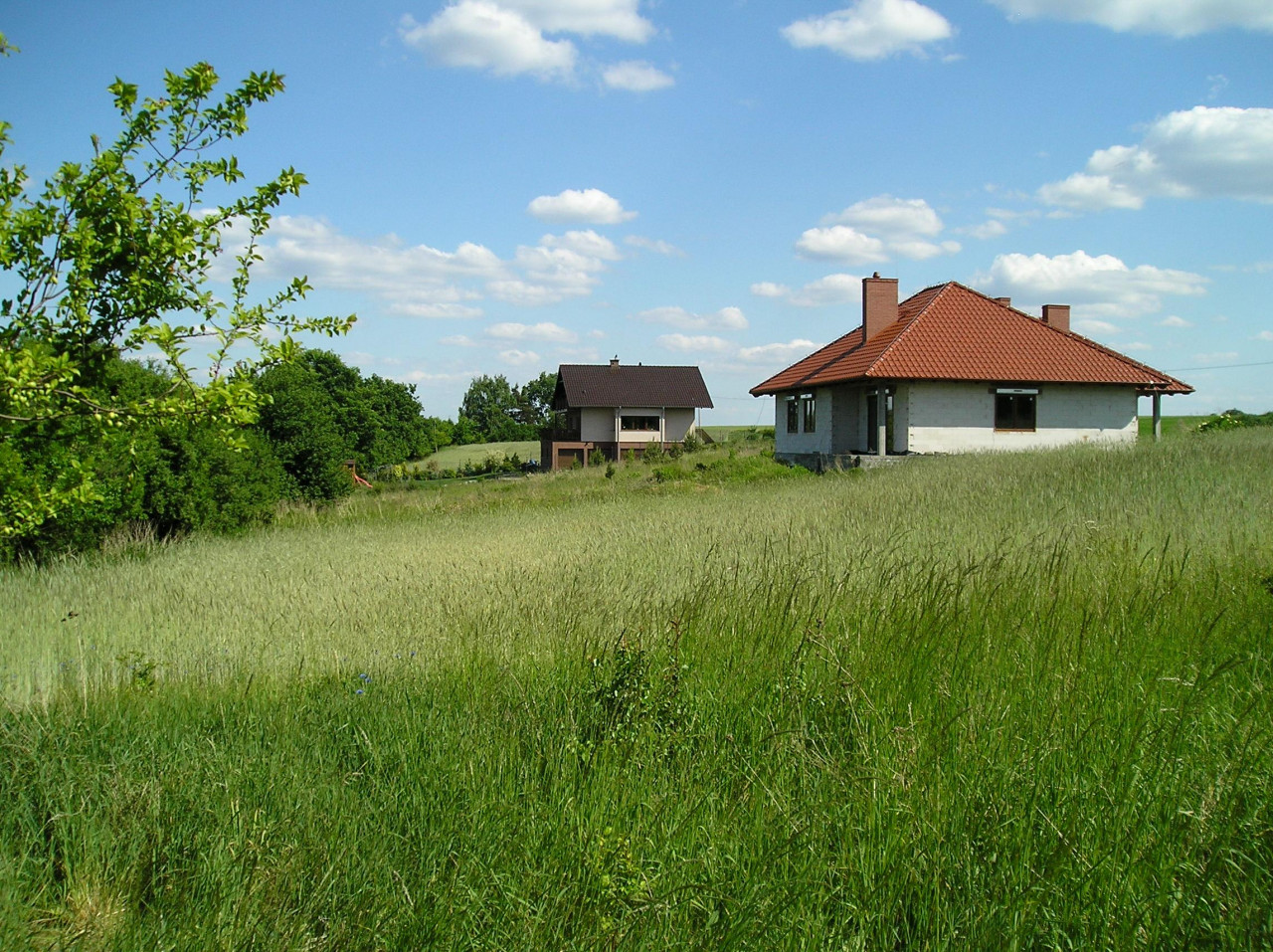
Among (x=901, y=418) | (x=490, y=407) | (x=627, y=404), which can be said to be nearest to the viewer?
(x=901, y=418)

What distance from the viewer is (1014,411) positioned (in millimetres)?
26859

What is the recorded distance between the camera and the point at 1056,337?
28.2 meters

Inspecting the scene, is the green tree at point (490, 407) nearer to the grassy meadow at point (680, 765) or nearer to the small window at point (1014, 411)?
the small window at point (1014, 411)

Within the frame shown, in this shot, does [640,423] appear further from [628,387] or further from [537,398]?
[537,398]

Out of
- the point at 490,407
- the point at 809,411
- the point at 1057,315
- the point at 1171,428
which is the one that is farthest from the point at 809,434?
the point at 490,407

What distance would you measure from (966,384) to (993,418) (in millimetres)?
1424

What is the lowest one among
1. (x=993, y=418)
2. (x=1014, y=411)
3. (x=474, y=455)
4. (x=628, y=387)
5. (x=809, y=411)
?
(x=474, y=455)

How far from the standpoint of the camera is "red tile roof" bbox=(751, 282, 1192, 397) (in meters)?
25.8

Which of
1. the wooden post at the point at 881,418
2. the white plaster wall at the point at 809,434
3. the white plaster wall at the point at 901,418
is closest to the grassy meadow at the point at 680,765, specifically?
the wooden post at the point at 881,418

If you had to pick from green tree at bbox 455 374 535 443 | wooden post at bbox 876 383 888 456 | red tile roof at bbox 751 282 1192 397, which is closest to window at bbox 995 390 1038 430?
red tile roof at bbox 751 282 1192 397

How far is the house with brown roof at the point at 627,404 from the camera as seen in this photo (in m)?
54.6

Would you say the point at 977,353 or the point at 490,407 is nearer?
the point at 977,353

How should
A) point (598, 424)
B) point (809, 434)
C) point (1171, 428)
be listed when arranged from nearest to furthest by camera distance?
point (809, 434)
point (1171, 428)
point (598, 424)

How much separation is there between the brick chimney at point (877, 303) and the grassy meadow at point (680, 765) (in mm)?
24010
